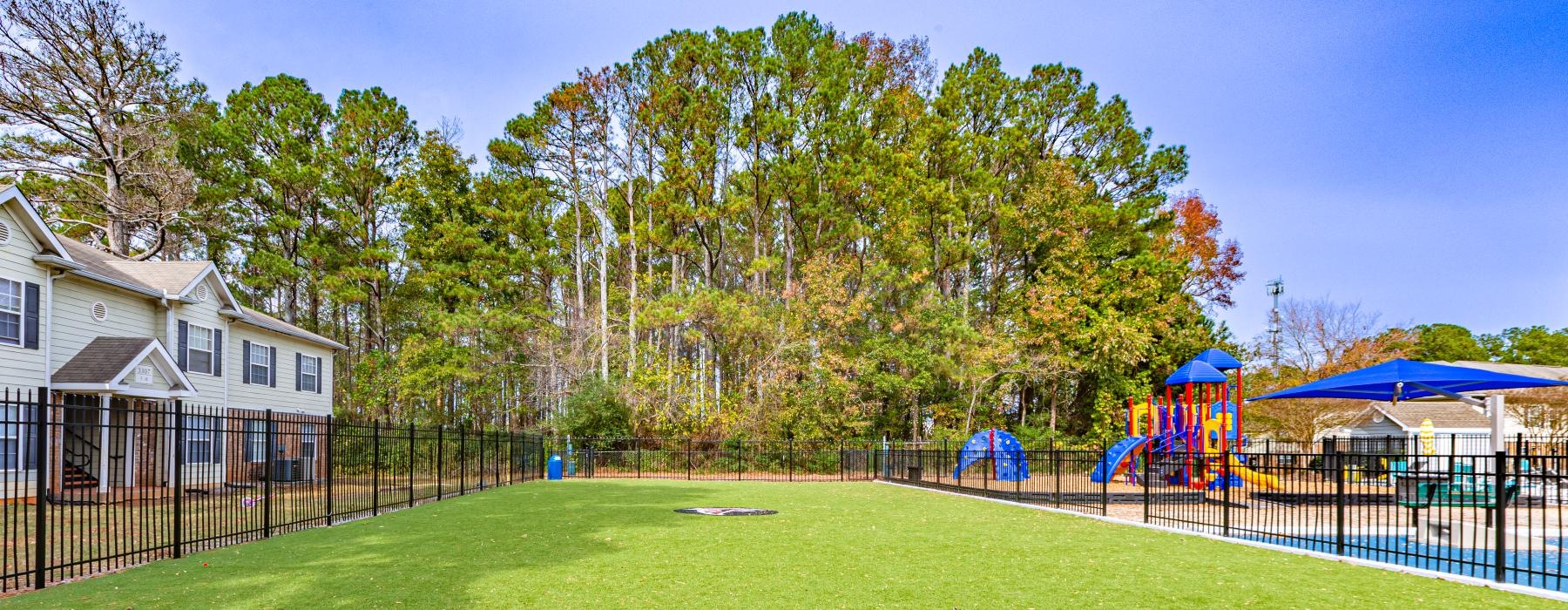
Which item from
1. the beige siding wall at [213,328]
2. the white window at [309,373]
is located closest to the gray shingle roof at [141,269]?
the beige siding wall at [213,328]

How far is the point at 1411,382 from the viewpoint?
1421 cm

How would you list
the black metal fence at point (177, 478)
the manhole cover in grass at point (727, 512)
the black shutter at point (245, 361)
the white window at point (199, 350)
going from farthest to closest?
the black shutter at point (245, 361)
the white window at point (199, 350)
the manhole cover in grass at point (727, 512)
the black metal fence at point (177, 478)

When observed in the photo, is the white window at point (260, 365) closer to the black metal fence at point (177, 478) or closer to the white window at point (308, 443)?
the black metal fence at point (177, 478)

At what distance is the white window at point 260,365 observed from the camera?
24.8 m

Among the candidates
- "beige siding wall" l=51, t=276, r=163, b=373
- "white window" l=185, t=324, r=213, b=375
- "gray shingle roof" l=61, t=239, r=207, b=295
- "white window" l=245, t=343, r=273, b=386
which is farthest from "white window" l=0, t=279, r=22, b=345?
"white window" l=245, t=343, r=273, b=386

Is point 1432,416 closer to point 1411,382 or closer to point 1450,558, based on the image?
point 1411,382

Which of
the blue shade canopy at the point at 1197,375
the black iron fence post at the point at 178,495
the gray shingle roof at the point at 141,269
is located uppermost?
the gray shingle roof at the point at 141,269

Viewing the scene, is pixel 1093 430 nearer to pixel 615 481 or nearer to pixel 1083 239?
pixel 1083 239

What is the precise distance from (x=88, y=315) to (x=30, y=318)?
1756 mm

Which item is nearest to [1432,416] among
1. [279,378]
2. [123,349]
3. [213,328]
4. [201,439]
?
[201,439]

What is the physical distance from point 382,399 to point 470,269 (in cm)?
705

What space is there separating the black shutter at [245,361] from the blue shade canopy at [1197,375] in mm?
25972

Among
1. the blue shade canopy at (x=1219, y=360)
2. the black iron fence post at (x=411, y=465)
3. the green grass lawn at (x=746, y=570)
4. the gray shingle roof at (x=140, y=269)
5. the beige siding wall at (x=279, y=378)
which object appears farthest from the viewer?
the beige siding wall at (x=279, y=378)

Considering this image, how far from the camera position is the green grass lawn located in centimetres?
726
